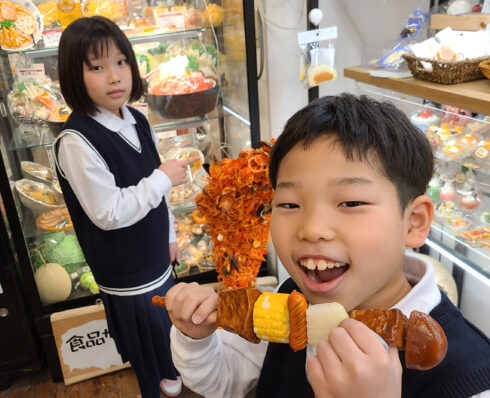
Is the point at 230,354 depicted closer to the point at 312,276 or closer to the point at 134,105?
the point at 312,276

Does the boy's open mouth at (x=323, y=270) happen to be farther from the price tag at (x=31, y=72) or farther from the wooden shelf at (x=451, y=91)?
the price tag at (x=31, y=72)

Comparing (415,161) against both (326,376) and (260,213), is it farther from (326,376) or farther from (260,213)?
(260,213)

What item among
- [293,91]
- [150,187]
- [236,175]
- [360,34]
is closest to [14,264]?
[150,187]

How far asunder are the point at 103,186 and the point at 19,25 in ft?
3.20

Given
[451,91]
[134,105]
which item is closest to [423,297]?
[451,91]

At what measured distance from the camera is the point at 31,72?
6.55 ft

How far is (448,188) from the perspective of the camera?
1740mm

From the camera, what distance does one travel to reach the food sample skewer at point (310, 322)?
55 cm

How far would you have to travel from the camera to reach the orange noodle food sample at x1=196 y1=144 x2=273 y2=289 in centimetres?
133

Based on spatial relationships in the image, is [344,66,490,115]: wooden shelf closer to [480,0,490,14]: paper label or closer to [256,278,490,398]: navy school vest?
[480,0,490,14]: paper label

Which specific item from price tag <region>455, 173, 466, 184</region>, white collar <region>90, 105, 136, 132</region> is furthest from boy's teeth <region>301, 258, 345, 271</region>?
price tag <region>455, 173, 466, 184</region>

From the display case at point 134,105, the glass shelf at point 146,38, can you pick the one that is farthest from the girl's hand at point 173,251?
the glass shelf at point 146,38

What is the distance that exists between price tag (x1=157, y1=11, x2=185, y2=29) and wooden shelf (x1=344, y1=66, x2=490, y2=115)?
3.26 feet

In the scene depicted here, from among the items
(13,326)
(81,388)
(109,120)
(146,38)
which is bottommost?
(81,388)
